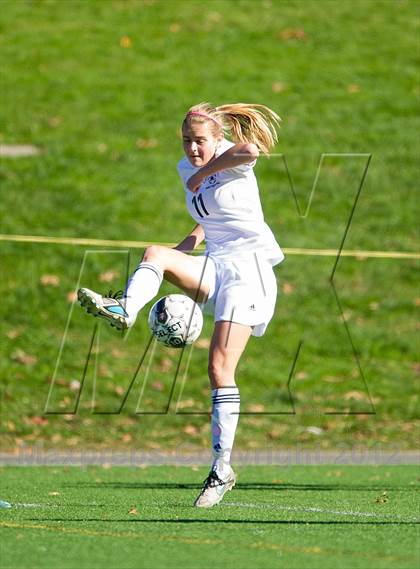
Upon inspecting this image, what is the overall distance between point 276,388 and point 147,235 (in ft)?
11.9

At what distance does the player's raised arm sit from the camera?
7.11 metres

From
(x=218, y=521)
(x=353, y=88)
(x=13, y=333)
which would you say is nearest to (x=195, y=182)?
(x=218, y=521)

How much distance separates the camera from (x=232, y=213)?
22.4 feet

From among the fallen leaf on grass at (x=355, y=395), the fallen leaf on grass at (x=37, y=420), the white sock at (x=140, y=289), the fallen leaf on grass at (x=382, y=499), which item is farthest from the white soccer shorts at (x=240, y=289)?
the fallen leaf on grass at (x=355, y=395)

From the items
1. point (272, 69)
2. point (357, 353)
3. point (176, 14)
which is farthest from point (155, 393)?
point (176, 14)

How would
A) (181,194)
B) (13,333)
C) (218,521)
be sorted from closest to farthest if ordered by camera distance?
1. (218,521)
2. (13,333)
3. (181,194)

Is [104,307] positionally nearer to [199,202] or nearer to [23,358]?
[199,202]

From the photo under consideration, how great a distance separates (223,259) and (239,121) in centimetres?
88

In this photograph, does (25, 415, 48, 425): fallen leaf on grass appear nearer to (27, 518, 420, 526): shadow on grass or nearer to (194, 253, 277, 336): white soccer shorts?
(194, 253, 277, 336): white soccer shorts

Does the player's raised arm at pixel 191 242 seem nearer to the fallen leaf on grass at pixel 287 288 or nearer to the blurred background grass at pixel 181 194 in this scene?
the blurred background grass at pixel 181 194

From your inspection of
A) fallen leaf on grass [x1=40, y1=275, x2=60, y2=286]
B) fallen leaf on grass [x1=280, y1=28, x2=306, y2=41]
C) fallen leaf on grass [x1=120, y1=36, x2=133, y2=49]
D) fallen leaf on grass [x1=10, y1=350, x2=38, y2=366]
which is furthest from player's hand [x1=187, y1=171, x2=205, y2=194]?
fallen leaf on grass [x1=280, y1=28, x2=306, y2=41]

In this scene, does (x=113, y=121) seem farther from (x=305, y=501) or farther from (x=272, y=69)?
(x=305, y=501)

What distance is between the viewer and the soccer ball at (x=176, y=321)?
6.70m

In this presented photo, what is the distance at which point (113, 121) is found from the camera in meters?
19.5
